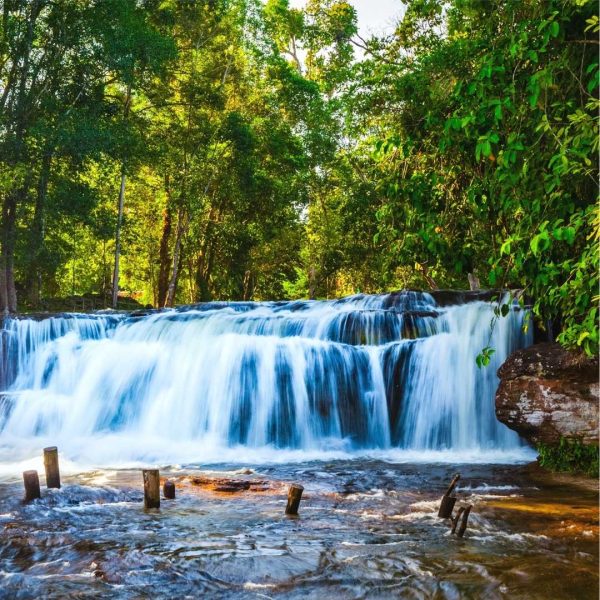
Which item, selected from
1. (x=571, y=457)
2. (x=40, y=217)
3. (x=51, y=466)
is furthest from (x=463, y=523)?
(x=40, y=217)

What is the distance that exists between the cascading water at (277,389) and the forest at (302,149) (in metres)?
1.97

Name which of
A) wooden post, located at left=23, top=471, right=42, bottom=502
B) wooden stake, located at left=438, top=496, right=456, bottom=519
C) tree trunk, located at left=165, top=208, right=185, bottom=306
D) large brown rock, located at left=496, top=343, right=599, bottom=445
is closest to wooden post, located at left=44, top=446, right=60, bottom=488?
wooden post, located at left=23, top=471, right=42, bottom=502

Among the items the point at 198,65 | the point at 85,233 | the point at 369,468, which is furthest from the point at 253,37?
the point at 369,468

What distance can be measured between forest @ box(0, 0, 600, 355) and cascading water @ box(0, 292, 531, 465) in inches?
77.6

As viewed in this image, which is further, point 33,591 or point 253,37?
point 253,37

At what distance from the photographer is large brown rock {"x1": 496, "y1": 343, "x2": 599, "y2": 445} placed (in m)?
9.62

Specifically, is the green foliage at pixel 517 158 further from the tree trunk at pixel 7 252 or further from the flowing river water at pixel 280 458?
the tree trunk at pixel 7 252

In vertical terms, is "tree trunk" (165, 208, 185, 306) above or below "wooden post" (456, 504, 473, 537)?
above

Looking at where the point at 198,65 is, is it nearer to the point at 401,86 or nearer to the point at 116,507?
the point at 401,86

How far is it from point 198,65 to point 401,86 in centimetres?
2104

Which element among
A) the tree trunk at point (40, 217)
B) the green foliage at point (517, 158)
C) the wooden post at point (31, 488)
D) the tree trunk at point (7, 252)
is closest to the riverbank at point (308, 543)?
the wooden post at point (31, 488)

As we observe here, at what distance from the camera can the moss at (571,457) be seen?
9320mm

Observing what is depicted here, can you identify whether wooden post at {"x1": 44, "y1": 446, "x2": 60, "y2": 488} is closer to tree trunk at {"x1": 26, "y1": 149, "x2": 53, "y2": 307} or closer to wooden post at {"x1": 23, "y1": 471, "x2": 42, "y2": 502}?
wooden post at {"x1": 23, "y1": 471, "x2": 42, "y2": 502}

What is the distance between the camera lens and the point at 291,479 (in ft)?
31.1
